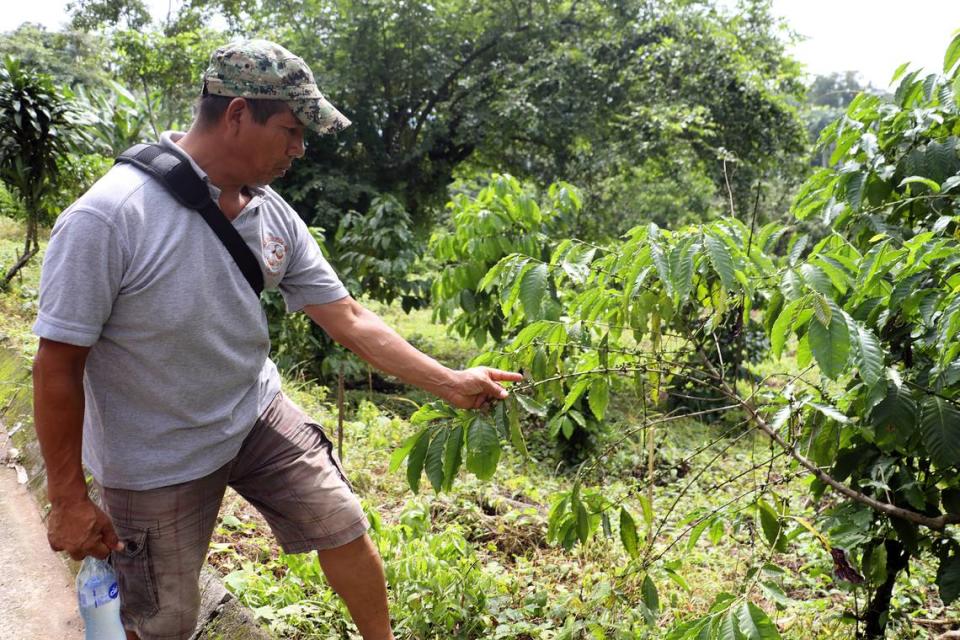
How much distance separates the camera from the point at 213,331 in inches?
73.0

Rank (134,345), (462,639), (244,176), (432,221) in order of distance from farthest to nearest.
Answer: (432,221)
(462,639)
(244,176)
(134,345)

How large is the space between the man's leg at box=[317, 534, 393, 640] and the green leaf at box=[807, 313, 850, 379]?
141 centimetres

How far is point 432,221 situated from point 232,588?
9351 mm

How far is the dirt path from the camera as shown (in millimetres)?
2629

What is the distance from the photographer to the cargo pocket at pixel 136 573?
1943 millimetres

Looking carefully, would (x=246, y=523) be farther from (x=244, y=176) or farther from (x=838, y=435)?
(x=838, y=435)

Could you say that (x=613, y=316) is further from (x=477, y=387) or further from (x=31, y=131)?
Result: (x=31, y=131)

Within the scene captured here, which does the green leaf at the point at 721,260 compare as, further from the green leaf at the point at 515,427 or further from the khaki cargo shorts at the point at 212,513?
the khaki cargo shorts at the point at 212,513

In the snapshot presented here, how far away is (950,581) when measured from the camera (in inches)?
77.4

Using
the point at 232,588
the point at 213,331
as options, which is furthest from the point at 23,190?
the point at 213,331

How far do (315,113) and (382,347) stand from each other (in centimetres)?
71

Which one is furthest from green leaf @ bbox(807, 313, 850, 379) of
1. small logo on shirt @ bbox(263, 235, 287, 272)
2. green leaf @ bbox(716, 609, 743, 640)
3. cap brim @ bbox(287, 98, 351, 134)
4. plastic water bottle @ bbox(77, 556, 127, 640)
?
plastic water bottle @ bbox(77, 556, 127, 640)

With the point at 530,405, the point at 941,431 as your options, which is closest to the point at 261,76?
the point at 530,405

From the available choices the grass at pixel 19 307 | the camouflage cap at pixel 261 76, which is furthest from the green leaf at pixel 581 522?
the grass at pixel 19 307
